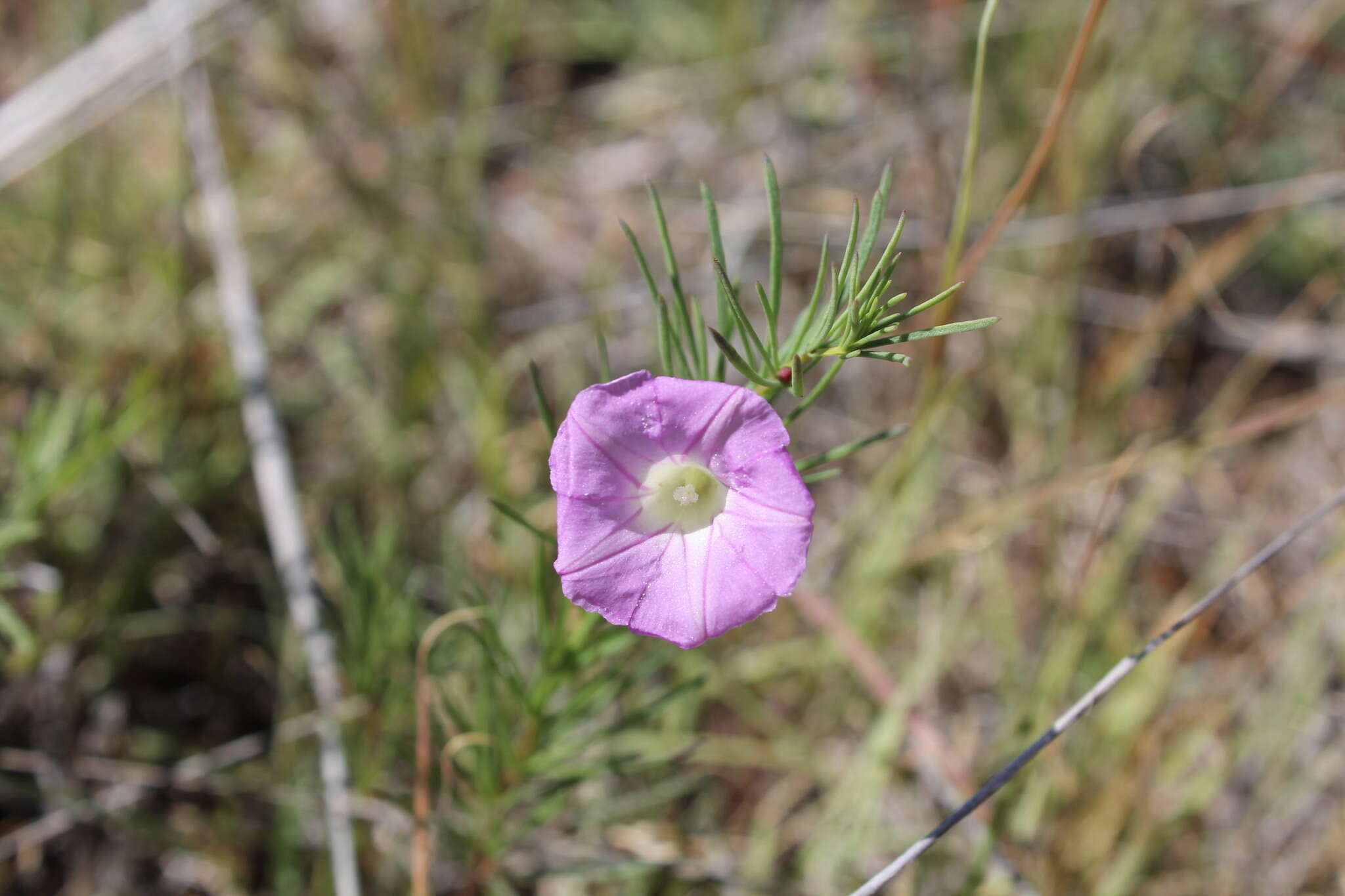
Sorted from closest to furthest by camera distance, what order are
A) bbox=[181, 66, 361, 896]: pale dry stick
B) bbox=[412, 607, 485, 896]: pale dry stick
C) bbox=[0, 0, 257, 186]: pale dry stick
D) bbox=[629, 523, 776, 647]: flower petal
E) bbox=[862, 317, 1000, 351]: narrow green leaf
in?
bbox=[862, 317, 1000, 351]: narrow green leaf, bbox=[629, 523, 776, 647]: flower petal, bbox=[412, 607, 485, 896]: pale dry stick, bbox=[181, 66, 361, 896]: pale dry stick, bbox=[0, 0, 257, 186]: pale dry stick

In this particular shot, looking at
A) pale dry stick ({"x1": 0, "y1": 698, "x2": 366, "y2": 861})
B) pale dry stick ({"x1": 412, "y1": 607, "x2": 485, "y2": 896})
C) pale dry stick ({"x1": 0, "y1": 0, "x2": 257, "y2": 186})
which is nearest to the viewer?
pale dry stick ({"x1": 412, "y1": 607, "x2": 485, "y2": 896})

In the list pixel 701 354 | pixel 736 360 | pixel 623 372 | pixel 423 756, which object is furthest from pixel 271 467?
pixel 736 360

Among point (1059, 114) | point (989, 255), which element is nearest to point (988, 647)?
point (989, 255)

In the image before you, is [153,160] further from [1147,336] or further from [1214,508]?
[1214,508]

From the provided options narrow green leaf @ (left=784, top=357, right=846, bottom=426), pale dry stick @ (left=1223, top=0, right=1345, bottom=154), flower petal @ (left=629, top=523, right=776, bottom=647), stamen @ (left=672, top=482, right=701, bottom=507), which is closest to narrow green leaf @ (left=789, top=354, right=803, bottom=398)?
narrow green leaf @ (left=784, top=357, right=846, bottom=426)

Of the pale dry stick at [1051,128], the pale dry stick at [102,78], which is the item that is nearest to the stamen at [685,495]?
the pale dry stick at [1051,128]

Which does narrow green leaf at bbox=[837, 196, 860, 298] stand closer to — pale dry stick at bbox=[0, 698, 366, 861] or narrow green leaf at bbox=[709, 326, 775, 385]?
narrow green leaf at bbox=[709, 326, 775, 385]

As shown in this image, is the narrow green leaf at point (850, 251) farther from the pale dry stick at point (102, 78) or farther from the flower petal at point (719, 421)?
the pale dry stick at point (102, 78)
